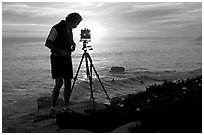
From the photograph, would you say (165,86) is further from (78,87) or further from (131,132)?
(78,87)

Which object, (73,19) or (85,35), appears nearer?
(73,19)

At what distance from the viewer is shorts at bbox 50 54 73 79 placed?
5.41 m

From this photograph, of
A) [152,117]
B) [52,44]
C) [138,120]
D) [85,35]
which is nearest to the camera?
[152,117]

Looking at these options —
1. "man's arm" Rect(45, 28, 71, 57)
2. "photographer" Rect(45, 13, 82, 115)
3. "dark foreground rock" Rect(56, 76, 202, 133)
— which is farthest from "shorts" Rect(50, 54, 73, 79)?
"dark foreground rock" Rect(56, 76, 202, 133)

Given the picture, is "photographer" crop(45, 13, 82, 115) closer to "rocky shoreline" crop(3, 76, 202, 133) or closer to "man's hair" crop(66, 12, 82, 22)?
"man's hair" crop(66, 12, 82, 22)

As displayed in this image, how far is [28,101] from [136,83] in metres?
7.57

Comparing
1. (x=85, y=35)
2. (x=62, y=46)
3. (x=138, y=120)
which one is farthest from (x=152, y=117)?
(x=85, y=35)

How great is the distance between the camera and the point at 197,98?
4.68 metres

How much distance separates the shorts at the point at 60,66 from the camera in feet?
17.7

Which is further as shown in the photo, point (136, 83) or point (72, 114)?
point (136, 83)

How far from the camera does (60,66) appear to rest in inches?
213

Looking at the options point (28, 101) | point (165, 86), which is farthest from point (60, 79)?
point (28, 101)

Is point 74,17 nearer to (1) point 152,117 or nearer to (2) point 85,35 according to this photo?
(2) point 85,35

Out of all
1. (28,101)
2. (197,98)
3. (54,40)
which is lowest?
(28,101)
